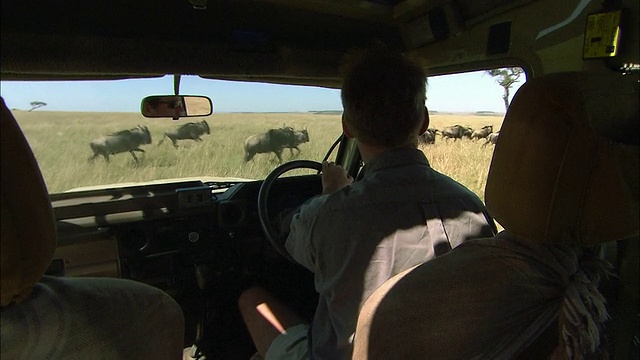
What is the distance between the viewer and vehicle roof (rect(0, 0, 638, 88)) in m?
2.04

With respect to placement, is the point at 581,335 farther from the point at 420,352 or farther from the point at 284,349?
the point at 284,349

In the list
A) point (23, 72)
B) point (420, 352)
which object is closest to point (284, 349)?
point (420, 352)

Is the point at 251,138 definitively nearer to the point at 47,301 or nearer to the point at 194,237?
the point at 194,237

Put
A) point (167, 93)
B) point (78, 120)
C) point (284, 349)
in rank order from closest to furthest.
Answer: point (284, 349), point (78, 120), point (167, 93)

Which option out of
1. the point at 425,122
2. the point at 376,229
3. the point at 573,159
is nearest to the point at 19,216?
the point at 376,229

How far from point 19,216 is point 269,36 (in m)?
2.05

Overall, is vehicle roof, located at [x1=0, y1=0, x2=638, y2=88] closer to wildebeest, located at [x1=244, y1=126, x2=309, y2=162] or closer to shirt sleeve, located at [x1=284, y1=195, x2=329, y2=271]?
wildebeest, located at [x1=244, y1=126, x2=309, y2=162]

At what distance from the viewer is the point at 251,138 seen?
2951 mm

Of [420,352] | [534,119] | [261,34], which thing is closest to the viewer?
[534,119]

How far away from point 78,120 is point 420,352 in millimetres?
1973

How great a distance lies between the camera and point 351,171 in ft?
11.1

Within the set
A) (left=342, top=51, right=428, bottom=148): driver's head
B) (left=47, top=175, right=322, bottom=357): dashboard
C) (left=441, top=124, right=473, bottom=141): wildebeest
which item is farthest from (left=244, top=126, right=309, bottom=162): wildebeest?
(left=342, top=51, right=428, bottom=148): driver's head

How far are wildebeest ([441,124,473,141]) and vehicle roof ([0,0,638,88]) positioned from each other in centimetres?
59

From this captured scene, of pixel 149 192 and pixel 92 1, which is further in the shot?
pixel 149 192
